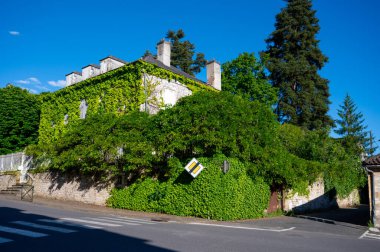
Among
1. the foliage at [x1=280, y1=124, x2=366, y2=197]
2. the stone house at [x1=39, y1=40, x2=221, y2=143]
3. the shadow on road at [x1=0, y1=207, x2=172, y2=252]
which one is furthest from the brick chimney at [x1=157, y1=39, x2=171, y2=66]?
the shadow on road at [x1=0, y1=207, x2=172, y2=252]

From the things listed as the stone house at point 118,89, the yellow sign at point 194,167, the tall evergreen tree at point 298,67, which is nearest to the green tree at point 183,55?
the tall evergreen tree at point 298,67

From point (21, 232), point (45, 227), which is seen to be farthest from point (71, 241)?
point (45, 227)

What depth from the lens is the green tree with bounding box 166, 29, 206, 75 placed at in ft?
161

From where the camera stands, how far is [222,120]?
14953 millimetres

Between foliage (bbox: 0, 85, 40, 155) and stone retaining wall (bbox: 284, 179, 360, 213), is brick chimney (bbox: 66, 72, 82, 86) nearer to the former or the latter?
foliage (bbox: 0, 85, 40, 155)

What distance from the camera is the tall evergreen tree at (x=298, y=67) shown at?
38469 mm

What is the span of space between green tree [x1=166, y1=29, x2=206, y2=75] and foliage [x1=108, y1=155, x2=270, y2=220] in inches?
1337

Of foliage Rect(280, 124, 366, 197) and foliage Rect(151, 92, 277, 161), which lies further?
foliage Rect(280, 124, 366, 197)

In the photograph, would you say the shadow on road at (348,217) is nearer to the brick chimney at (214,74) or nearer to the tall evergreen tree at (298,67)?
the brick chimney at (214,74)

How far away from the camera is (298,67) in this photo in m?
38.5

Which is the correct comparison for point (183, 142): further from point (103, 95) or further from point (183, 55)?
point (183, 55)

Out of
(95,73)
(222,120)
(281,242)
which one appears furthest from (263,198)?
(95,73)

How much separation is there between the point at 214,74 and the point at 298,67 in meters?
13.6

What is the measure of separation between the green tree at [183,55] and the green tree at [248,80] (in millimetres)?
12168
